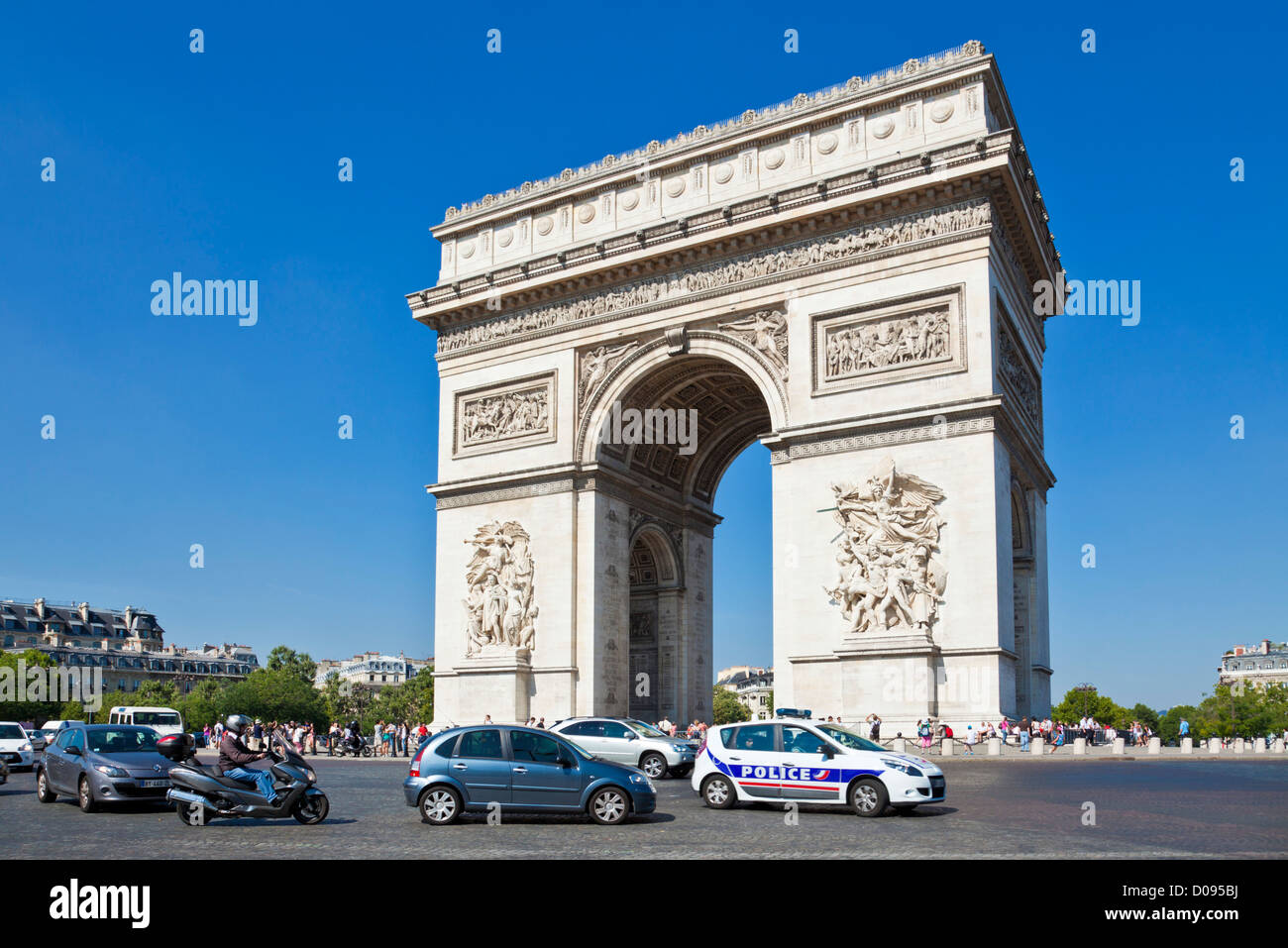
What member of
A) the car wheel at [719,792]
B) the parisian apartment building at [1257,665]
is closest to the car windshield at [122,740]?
the car wheel at [719,792]

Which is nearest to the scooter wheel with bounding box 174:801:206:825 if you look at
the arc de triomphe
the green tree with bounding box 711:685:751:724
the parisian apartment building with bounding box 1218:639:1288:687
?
the arc de triomphe

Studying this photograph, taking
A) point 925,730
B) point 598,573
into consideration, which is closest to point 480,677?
point 598,573

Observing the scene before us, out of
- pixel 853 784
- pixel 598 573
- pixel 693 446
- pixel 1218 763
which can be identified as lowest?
pixel 1218 763

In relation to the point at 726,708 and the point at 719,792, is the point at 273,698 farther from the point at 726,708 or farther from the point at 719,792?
the point at 719,792

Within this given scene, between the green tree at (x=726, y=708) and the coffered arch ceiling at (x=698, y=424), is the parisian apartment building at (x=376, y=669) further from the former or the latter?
the coffered arch ceiling at (x=698, y=424)

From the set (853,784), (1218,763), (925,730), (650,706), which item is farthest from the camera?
(650,706)

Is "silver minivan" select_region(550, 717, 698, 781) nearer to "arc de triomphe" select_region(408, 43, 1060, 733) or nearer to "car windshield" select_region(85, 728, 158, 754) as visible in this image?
"arc de triomphe" select_region(408, 43, 1060, 733)
